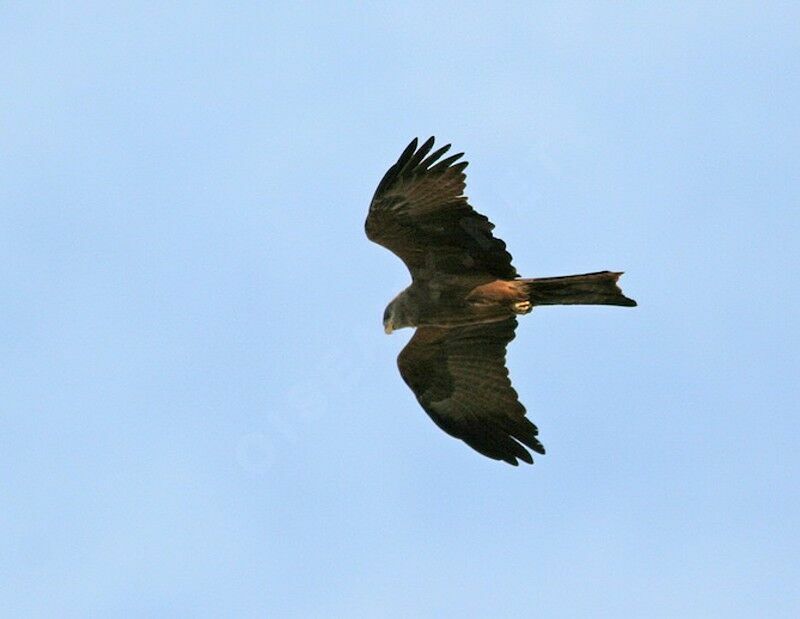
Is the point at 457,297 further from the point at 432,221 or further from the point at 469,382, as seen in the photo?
the point at 469,382

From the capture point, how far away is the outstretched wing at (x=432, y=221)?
12.2m

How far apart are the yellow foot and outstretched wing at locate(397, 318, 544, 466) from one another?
2.01ft

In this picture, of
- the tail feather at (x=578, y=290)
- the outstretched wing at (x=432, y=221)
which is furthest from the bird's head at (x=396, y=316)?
the tail feather at (x=578, y=290)

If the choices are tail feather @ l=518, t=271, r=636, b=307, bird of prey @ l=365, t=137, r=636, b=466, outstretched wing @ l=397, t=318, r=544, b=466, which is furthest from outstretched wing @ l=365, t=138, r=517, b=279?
outstretched wing @ l=397, t=318, r=544, b=466

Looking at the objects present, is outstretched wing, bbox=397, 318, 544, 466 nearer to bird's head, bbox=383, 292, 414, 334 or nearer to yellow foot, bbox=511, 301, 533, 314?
bird's head, bbox=383, 292, 414, 334

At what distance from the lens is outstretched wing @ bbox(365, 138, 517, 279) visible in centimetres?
1218

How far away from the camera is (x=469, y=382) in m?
13.4

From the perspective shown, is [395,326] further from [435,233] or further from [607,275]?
[607,275]

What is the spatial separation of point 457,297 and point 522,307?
0.58 meters

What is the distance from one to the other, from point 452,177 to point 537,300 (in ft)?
4.32

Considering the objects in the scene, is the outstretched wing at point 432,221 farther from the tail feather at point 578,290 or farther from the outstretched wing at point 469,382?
the outstretched wing at point 469,382

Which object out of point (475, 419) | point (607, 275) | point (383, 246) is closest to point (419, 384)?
point (475, 419)

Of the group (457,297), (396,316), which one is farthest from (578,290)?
(396,316)

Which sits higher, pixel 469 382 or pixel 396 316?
pixel 396 316
